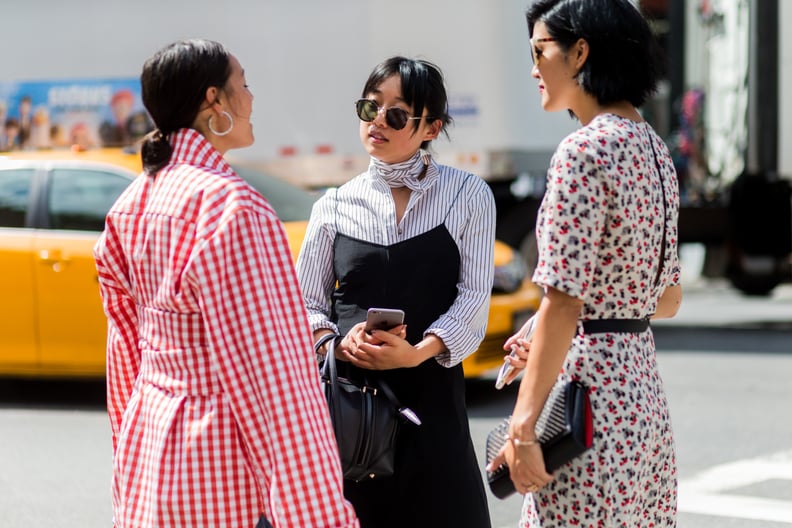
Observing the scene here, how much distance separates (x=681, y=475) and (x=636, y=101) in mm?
3778

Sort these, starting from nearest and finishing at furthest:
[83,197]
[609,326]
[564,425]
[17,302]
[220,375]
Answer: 1. [220,375]
2. [564,425]
3. [609,326]
4. [17,302]
5. [83,197]

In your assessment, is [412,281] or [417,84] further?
[417,84]

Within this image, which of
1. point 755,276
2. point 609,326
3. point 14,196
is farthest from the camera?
point 755,276

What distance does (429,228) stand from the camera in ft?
10.6

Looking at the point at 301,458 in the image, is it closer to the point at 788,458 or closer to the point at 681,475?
the point at 681,475

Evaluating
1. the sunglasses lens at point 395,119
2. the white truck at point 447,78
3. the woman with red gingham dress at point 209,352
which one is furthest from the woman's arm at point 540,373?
the white truck at point 447,78

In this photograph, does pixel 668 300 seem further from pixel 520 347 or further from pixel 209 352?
pixel 209 352

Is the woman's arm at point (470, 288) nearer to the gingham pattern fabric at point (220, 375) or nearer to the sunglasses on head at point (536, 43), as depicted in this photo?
the sunglasses on head at point (536, 43)

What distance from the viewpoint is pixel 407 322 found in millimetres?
3217

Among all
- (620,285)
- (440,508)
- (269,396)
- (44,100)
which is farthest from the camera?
(44,100)

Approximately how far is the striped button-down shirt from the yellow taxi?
4.04 metres

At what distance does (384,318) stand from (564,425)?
725 mm

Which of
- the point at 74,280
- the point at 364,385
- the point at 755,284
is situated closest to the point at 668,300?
the point at 364,385

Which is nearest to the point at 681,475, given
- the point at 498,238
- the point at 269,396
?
the point at 269,396
